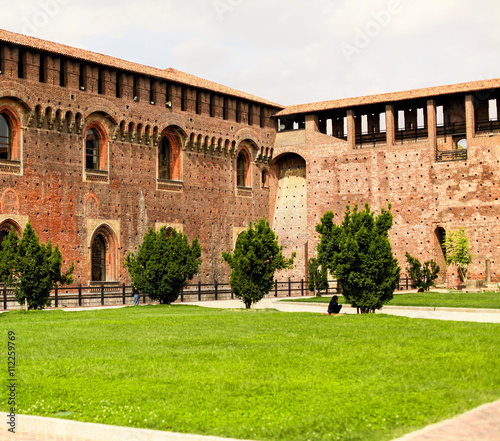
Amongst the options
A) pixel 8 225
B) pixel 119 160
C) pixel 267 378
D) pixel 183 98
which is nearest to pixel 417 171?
pixel 183 98

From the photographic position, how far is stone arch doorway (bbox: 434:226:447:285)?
37.4 metres

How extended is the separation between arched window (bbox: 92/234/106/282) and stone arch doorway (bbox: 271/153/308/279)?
37.8 feet

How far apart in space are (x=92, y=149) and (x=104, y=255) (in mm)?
4698

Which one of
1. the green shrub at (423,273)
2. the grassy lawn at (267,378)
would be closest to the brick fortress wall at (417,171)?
the green shrub at (423,273)

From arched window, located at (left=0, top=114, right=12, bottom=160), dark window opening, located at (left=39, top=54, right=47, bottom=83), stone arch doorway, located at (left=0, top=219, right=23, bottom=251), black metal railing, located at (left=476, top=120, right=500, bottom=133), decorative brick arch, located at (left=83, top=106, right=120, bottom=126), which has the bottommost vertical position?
stone arch doorway, located at (left=0, top=219, right=23, bottom=251)

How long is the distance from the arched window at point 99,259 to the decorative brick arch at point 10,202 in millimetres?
4287

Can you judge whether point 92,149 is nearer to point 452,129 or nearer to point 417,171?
point 417,171

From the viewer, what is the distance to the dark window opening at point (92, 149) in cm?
3275

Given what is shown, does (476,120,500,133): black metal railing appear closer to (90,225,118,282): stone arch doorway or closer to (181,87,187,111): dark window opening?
(181,87,187,111): dark window opening

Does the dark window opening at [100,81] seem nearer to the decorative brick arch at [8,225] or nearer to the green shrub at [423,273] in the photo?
the decorative brick arch at [8,225]

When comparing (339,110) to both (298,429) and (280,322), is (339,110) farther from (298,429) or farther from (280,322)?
(298,429)

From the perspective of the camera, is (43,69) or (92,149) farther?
(92,149)

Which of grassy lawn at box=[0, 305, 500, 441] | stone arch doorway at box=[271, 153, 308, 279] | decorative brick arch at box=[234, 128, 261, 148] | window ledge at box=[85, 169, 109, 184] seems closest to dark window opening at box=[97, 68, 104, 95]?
window ledge at box=[85, 169, 109, 184]

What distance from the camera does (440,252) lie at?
1483 inches
